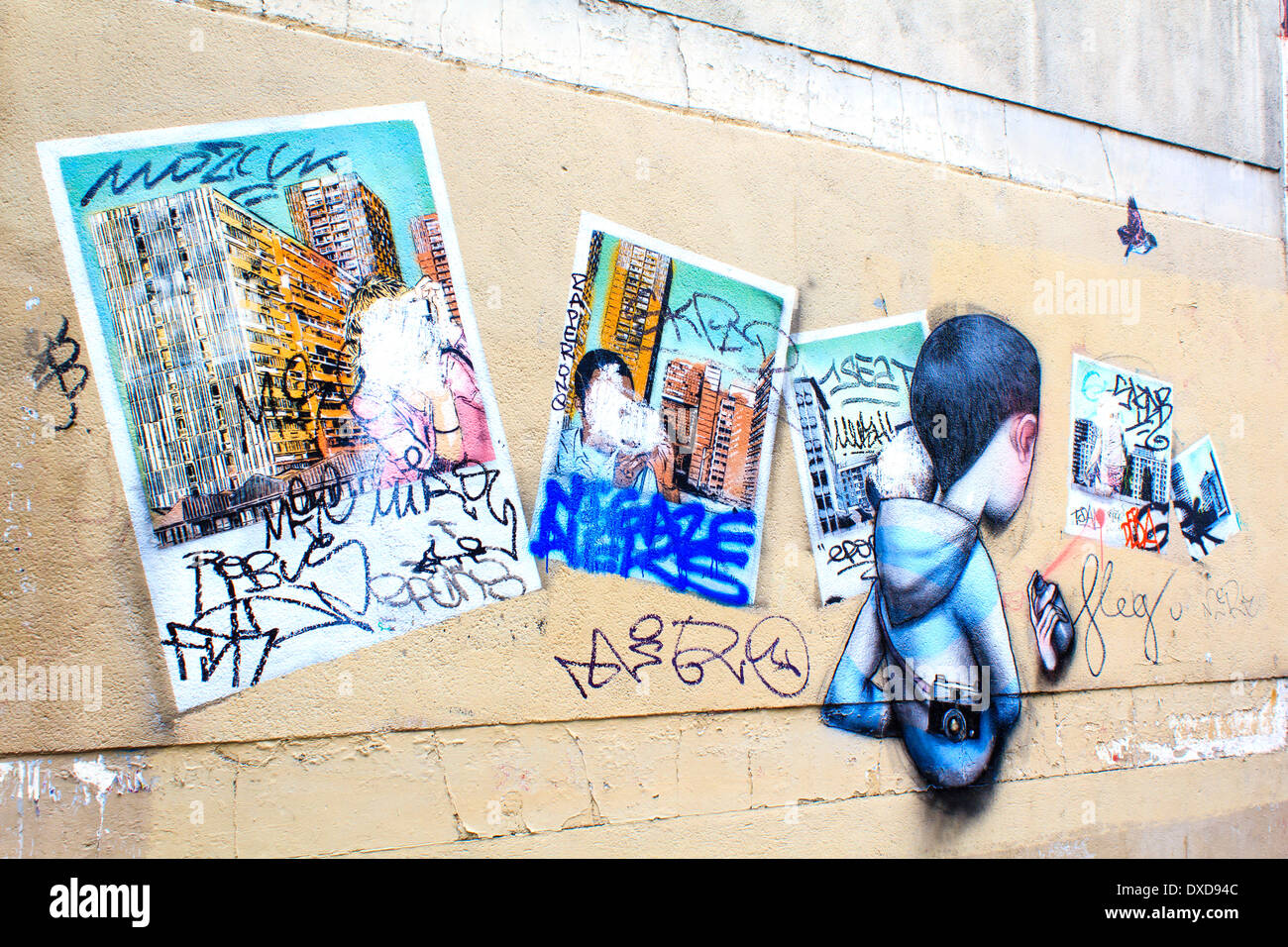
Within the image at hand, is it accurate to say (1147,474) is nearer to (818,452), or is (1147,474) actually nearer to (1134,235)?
(1134,235)

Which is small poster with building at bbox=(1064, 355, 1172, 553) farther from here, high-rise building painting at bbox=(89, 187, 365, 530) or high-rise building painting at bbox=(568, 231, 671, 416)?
high-rise building painting at bbox=(89, 187, 365, 530)

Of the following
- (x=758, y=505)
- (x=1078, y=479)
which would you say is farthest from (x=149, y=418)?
(x=1078, y=479)

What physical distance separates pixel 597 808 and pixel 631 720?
40 cm

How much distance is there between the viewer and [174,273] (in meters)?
2.86

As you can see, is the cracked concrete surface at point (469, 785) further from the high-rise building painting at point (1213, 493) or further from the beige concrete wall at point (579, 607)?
the high-rise building painting at point (1213, 493)

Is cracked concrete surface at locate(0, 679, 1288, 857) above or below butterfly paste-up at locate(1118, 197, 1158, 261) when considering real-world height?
below

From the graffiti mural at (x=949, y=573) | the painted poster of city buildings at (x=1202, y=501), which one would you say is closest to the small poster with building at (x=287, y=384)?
the graffiti mural at (x=949, y=573)

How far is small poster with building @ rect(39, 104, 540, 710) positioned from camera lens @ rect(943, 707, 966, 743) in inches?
101

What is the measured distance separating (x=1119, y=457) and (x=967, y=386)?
143cm

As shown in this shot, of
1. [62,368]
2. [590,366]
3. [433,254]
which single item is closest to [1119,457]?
[590,366]

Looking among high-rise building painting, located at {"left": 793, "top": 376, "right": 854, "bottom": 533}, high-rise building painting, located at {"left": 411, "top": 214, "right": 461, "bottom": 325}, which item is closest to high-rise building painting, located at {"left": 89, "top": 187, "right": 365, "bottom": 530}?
Result: high-rise building painting, located at {"left": 411, "top": 214, "right": 461, "bottom": 325}

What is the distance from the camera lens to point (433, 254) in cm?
326

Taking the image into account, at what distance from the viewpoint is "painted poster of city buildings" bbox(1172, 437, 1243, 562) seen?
17.4ft

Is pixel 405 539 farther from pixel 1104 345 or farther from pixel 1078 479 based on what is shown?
pixel 1104 345
